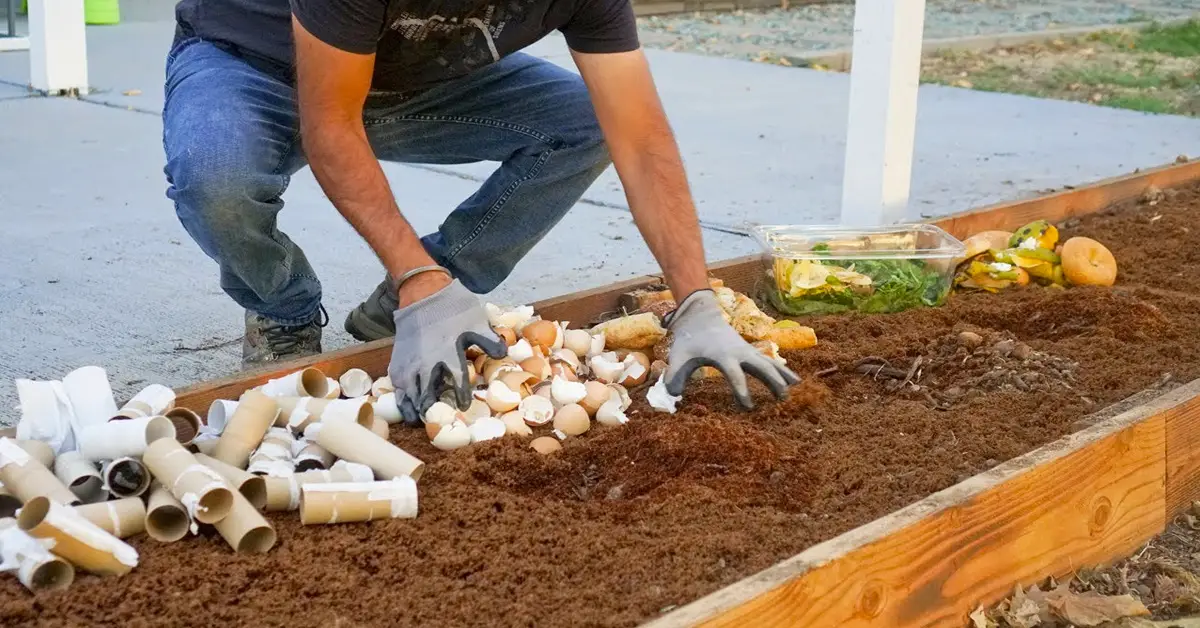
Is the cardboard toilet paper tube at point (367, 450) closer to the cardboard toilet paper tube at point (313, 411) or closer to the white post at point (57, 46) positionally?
the cardboard toilet paper tube at point (313, 411)

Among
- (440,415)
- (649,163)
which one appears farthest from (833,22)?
(440,415)

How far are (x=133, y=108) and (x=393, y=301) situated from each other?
375 cm

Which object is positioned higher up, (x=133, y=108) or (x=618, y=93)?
(x=618, y=93)

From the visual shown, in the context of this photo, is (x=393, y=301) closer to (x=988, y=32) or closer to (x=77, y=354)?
(x=77, y=354)

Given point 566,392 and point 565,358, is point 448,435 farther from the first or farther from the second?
point 565,358

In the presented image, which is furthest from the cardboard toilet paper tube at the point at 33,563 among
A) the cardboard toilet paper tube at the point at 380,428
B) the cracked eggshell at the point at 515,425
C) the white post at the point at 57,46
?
the white post at the point at 57,46

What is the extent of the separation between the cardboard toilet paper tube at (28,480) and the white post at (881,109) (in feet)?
8.49

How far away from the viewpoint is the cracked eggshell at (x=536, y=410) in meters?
2.56

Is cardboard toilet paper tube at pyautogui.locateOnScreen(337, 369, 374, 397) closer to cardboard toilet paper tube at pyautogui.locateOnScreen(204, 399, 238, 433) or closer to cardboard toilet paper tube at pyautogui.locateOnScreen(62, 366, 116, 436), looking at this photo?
cardboard toilet paper tube at pyautogui.locateOnScreen(204, 399, 238, 433)

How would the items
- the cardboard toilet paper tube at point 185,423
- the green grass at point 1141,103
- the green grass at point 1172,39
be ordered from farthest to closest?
the green grass at point 1172,39 < the green grass at point 1141,103 < the cardboard toilet paper tube at point 185,423

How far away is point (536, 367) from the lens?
2697 mm

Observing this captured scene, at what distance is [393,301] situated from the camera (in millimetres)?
3104

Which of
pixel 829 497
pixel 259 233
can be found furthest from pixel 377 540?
pixel 259 233

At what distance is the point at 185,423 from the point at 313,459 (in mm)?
266
